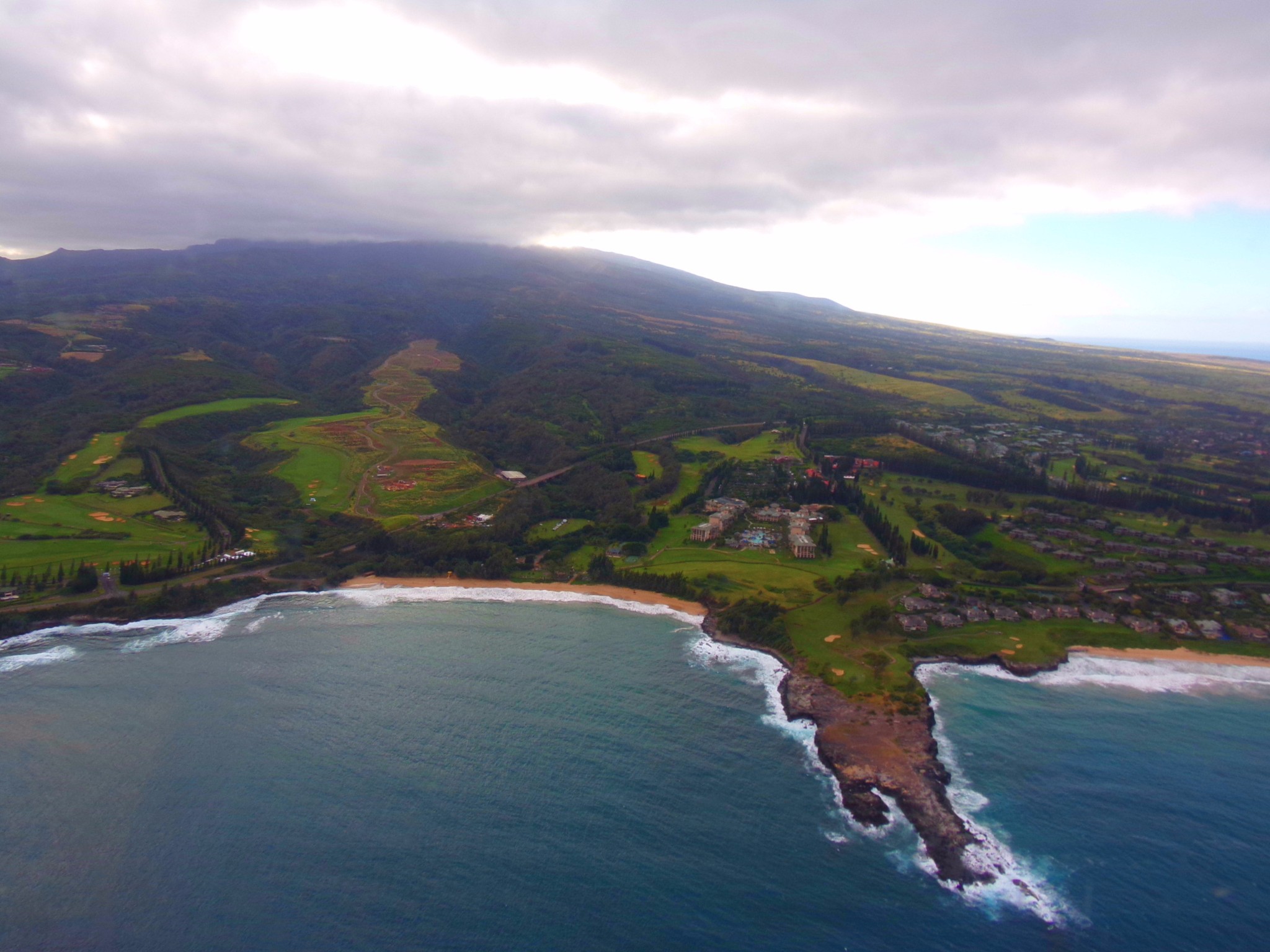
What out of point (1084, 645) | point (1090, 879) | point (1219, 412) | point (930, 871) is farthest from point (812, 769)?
point (1219, 412)

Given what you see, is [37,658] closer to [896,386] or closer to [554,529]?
[554,529]

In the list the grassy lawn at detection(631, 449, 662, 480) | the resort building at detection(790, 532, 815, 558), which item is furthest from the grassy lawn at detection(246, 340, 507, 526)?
the resort building at detection(790, 532, 815, 558)

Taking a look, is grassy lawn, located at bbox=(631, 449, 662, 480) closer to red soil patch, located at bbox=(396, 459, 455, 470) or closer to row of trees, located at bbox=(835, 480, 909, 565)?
row of trees, located at bbox=(835, 480, 909, 565)

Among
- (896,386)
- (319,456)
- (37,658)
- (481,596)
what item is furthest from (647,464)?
(896,386)

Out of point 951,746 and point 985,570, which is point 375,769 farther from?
point 985,570

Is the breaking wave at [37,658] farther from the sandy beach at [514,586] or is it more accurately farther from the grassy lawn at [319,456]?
the grassy lawn at [319,456]
